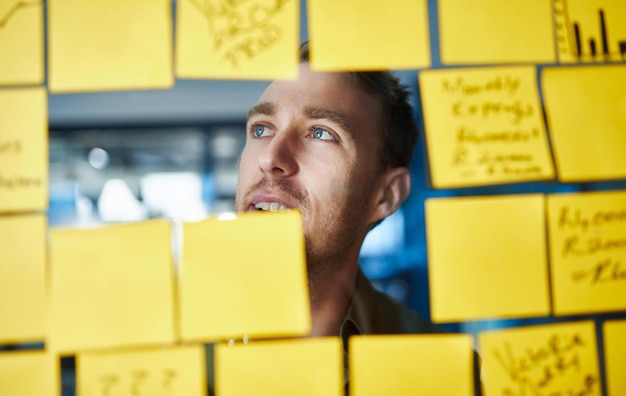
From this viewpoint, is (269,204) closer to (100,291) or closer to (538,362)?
(100,291)

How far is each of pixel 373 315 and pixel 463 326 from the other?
11 cm

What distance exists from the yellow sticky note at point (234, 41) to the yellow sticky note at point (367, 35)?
3cm

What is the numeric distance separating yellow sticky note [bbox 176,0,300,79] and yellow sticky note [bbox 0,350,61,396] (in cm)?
36

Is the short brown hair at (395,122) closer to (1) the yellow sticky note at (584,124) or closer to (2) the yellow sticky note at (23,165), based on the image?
(1) the yellow sticky note at (584,124)

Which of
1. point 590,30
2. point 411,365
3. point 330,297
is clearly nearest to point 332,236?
point 330,297

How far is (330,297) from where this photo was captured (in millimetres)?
649

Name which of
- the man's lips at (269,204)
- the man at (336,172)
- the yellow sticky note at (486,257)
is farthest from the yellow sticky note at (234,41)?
the yellow sticky note at (486,257)

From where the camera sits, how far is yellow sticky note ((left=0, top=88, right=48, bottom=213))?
63cm

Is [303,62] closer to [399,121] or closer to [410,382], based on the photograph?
[399,121]

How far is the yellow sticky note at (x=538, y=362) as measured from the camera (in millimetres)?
673

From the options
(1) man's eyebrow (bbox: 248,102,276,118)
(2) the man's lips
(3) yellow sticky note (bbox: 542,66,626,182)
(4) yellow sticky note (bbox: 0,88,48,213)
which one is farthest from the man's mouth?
(3) yellow sticky note (bbox: 542,66,626,182)

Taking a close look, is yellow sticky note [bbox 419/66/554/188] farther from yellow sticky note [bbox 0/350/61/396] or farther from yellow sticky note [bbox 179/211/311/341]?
yellow sticky note [bbox 0/350/61/396]

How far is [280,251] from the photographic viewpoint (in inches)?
25.0

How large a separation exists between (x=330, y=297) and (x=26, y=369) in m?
0.35
